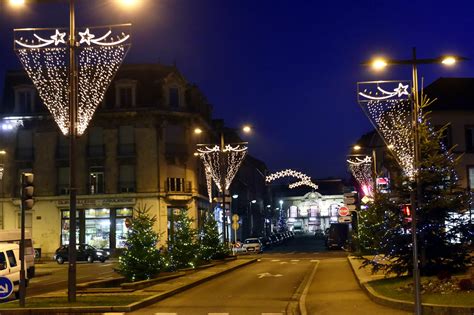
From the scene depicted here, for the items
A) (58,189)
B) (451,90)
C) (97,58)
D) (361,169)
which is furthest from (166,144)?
(97,58)

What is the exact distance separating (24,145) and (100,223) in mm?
9865

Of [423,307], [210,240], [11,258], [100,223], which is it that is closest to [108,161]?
[100,223]

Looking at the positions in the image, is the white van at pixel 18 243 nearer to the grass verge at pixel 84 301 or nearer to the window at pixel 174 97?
the grass verge at pixel 84 301

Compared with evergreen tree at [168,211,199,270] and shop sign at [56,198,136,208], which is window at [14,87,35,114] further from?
evergreen tree at [168,211,199,270]

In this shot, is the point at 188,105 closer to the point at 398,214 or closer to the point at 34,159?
the point at 34,159

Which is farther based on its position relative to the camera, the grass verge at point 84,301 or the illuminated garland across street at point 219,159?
the illuminated garland across street at point 219,159

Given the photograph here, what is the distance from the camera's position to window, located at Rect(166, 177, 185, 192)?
2437 inches

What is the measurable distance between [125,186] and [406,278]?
42.9 metres

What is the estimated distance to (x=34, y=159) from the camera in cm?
6303

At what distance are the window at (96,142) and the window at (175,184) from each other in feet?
21.3

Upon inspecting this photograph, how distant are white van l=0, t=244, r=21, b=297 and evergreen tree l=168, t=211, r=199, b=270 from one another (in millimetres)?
9450

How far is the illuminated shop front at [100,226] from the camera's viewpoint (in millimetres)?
61625

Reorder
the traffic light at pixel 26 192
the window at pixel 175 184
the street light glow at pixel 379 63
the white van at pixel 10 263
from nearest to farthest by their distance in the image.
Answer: the street light glow at pixel 379 63 → the traffic light at pixel 26 192 → the white van at pixel 10 263 → the window at pixel 175 184

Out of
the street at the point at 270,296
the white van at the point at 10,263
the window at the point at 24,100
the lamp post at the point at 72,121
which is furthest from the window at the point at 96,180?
the lamp post at the point at 72,121
